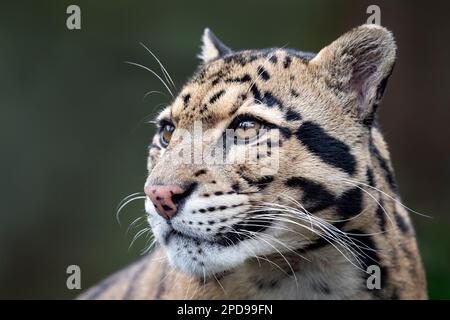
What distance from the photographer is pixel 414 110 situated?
12.5 metres

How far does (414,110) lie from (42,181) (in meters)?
7.62

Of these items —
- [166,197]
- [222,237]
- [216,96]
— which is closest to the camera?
[166,197]

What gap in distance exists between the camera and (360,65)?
241 inches

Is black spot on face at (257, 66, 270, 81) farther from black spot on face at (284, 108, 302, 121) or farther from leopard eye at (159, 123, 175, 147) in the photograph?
leopard eye at (159, 123, 175, 147)

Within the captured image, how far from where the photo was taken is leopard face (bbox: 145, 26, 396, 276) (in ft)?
17.9

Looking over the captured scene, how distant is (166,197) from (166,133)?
4.25ft

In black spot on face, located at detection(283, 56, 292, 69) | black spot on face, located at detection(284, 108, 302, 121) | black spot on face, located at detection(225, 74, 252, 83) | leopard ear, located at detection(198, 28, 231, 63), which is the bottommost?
black spot on face, located at detection(284, 108, 302, 121)

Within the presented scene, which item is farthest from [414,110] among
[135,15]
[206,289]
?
[206,289]

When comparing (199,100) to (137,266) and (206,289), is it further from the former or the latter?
(137,266)

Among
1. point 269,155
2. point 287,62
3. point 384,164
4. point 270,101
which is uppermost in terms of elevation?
point 287,62

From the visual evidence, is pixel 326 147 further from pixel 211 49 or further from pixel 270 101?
pixel 211 49
